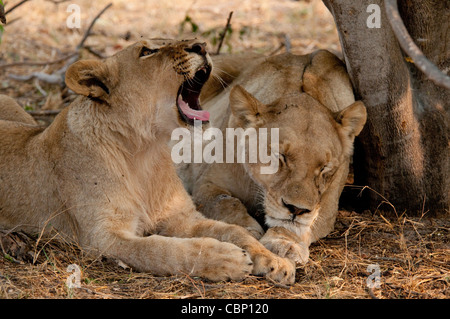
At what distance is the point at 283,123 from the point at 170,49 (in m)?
0.74

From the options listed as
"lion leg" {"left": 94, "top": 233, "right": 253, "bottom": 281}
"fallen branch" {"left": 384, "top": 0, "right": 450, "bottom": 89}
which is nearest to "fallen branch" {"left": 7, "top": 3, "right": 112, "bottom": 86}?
"lion leg" {"left": 94, "top": 233, "right": 253, "bottom": 281}

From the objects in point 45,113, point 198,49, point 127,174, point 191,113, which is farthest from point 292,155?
point 45,113

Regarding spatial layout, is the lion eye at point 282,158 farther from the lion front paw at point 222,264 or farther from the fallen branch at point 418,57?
the fallen branch at point 418,57

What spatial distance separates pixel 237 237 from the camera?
11.5 feet

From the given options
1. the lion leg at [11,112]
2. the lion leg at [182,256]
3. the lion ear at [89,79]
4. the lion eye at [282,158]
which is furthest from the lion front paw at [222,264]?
the lion leg at [11,112]

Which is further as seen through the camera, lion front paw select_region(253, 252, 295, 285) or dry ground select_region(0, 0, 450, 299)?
lion front paw select_region(253, 252, 295, 285)

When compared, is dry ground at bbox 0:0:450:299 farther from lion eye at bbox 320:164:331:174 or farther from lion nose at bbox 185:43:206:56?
lion nose at bbox 185:43:206:56

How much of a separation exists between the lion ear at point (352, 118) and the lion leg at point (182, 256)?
1041 millimetres

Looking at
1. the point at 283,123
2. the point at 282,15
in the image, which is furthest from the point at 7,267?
the point at 282,15

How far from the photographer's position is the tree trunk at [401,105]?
3.97m

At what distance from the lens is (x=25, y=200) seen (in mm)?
3766

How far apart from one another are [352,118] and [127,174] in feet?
4.36

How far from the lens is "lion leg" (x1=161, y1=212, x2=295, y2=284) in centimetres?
324

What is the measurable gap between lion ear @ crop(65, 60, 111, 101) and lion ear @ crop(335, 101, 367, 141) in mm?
1337
